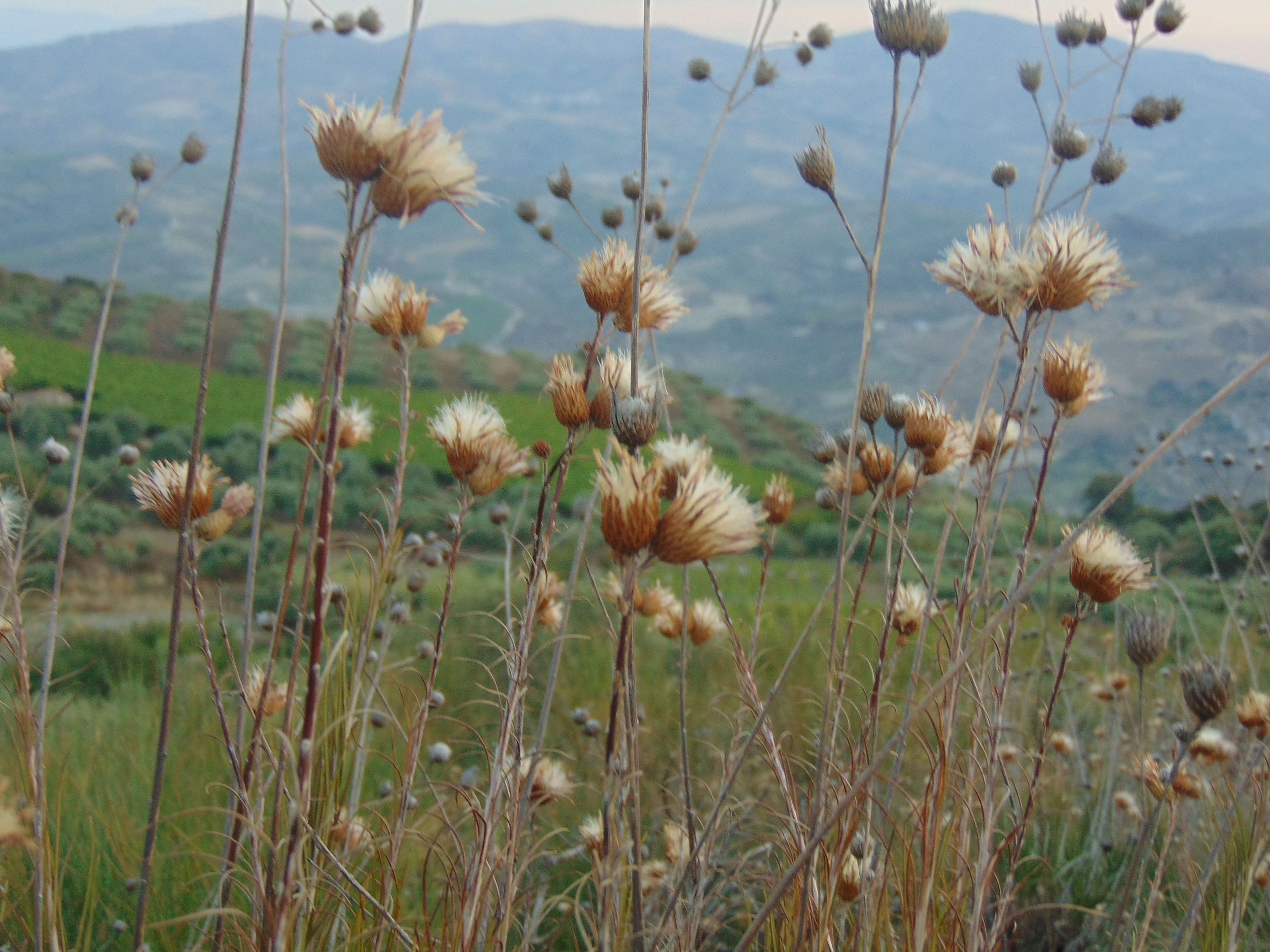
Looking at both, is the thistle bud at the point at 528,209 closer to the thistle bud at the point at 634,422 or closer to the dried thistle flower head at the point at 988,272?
the dried thistle flower head at the point at 988,272

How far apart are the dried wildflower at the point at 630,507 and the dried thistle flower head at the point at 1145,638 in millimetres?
823

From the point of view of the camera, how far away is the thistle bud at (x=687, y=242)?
143cm

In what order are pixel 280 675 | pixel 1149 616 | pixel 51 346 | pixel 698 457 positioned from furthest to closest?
pixel 51 346 → pixel 280 675 → pixel 1149 616 → pixel 698 457

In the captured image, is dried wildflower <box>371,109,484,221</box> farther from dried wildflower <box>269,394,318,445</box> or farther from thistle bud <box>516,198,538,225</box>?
thistle bud <box>516,198,538,225</box>

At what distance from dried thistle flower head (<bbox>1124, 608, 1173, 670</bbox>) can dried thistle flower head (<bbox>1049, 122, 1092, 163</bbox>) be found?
0.65 meters

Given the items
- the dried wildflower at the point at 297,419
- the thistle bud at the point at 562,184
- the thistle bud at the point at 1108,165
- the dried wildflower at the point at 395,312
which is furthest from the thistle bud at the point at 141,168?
the thistle bud at the point at 1108,165

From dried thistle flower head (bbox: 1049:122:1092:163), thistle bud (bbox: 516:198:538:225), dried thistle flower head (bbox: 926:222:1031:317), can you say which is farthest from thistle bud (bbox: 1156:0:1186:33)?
thistle bud (bbox: 516:198:538:225)

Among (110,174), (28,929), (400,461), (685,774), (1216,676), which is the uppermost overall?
(110,174)

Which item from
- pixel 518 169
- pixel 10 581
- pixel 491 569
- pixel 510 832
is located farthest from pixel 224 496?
pixel 518 169

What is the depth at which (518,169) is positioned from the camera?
220ft

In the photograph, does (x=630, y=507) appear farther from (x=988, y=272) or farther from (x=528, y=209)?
(x=528, y=209)

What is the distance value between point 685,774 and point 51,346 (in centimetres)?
864

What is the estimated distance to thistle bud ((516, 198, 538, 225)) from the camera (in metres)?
1.60

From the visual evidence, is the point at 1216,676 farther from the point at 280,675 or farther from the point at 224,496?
the point at 280,675
